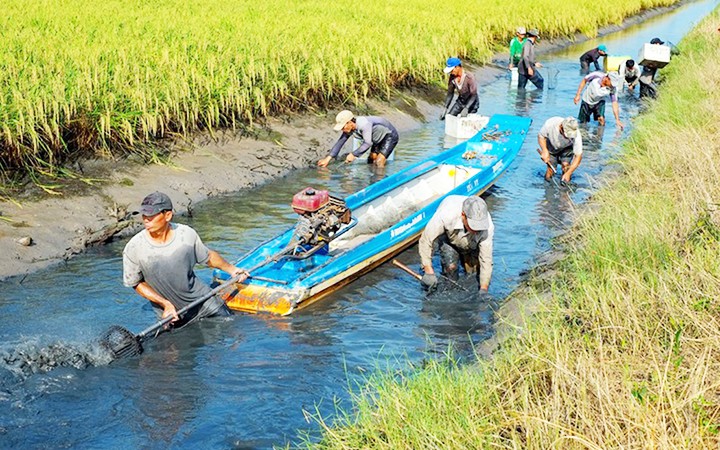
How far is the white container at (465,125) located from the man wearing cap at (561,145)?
2.78m

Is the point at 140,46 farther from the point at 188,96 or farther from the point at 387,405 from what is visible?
the point at 387,405

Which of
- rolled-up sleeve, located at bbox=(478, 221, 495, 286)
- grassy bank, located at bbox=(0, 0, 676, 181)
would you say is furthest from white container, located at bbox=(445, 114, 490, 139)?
rolled-up sleeve, located at bbox=(478, 221, 495, 286)

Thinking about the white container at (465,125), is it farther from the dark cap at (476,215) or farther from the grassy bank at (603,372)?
the grassy bank at (603,372)

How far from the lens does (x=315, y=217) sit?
7.82 meters

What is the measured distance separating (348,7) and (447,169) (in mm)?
10192

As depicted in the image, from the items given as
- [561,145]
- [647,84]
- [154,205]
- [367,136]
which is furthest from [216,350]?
[647,84]

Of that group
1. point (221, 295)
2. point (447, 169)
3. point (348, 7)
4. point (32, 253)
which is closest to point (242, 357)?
point (221, 295)

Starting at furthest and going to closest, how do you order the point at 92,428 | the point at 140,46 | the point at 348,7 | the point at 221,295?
the point at 348,7, the point at 140,46, the point at 221,295, the point at 92,428

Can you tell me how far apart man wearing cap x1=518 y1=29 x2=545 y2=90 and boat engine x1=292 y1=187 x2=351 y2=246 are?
41.8 ft

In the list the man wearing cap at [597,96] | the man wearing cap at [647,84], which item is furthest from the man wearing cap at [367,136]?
the man wearing cap at [647,84]

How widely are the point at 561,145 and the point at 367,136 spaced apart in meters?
2.88

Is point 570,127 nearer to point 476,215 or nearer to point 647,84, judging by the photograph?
point 476,215

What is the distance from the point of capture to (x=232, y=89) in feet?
39.1

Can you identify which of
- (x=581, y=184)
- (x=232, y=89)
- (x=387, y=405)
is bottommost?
(x=581, y=184)
